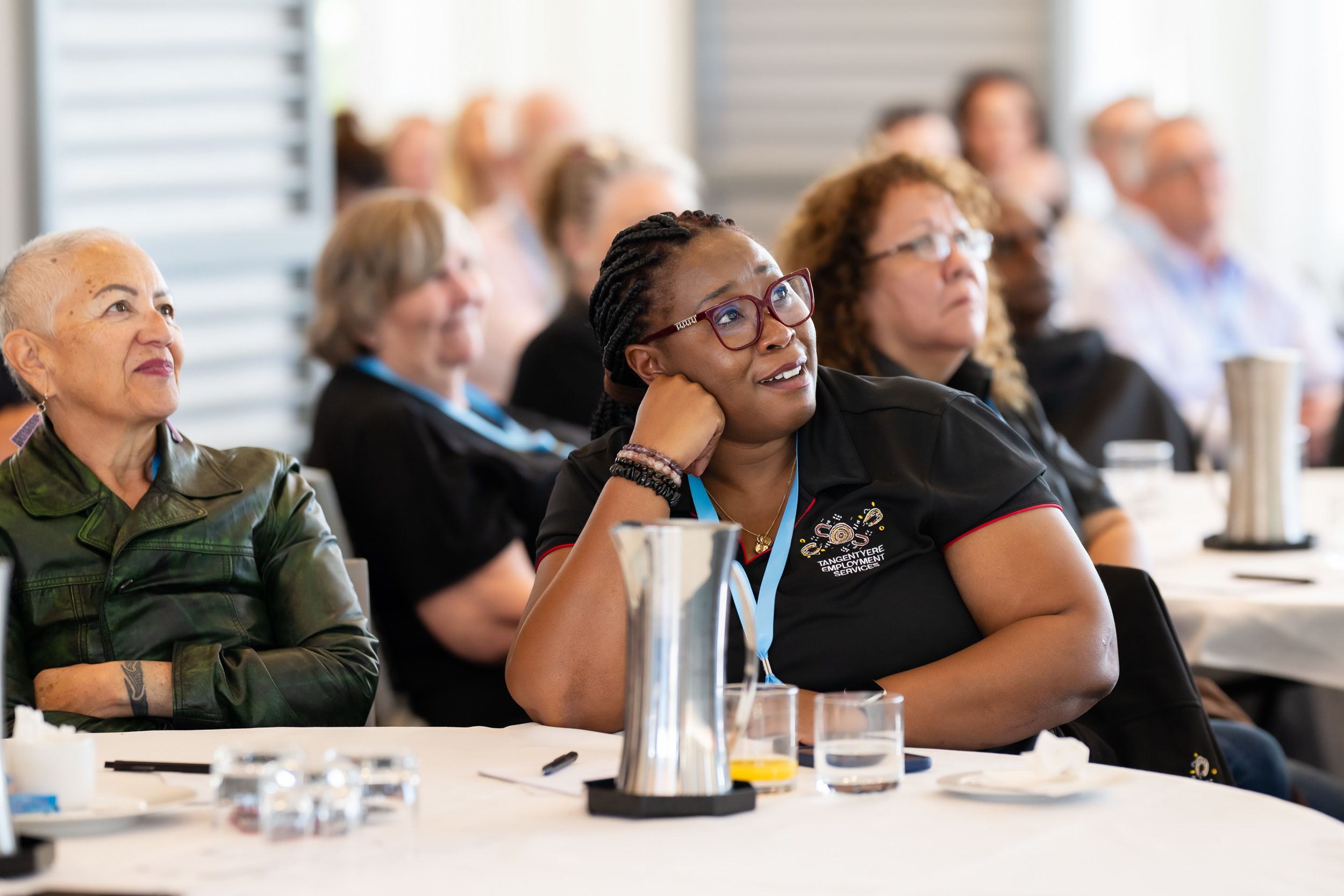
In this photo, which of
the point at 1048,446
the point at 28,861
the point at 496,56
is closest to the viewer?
the point at 28,861

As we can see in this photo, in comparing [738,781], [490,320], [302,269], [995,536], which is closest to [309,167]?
[302,269]

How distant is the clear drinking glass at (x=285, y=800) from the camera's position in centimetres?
124

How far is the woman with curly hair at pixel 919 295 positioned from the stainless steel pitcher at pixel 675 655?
1.35 meters

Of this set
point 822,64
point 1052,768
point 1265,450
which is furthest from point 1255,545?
point 822,64

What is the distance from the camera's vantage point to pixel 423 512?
2.78 meters

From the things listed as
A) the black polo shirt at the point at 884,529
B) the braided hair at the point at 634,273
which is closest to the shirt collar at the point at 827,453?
the black polo shirt at the point at 884,529

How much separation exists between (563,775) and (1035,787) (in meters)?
0.44

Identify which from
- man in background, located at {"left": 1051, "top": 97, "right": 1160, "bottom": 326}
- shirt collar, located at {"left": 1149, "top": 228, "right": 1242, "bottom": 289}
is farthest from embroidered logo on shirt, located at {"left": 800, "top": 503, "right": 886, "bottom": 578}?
shirt collar, located at {"left": 1149, "top": 228, "right": 1242, "bottom": 289}

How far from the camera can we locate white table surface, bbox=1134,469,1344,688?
7.58 feet

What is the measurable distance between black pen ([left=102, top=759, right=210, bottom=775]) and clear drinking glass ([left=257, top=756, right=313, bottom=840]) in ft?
0.95

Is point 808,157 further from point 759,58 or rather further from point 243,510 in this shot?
point 243,510

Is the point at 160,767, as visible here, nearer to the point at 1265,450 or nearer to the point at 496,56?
the point at 1265,450

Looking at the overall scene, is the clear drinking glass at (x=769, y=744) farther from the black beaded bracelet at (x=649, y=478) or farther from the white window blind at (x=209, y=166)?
the white window blind at (x=209, y=166)

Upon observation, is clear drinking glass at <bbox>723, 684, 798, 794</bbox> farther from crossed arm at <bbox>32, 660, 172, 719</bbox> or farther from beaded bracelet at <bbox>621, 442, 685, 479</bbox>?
crossed arm at <bbox>32, 660, 172, 719</bbox>
